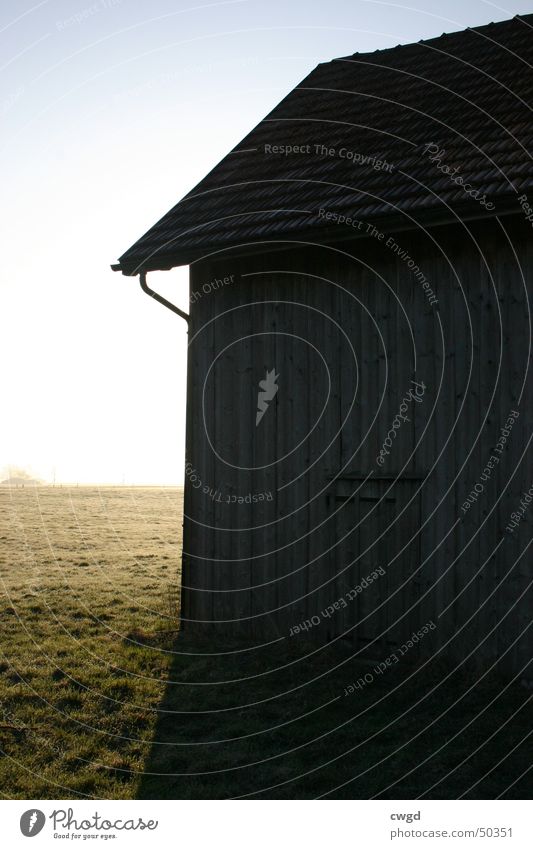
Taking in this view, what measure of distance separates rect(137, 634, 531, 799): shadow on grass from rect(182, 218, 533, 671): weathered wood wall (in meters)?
0.68

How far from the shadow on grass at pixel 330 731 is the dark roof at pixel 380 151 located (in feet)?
14.0

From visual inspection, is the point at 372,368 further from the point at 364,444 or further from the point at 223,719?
the point at 223,719

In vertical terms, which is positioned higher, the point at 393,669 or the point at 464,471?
the point at 464,471

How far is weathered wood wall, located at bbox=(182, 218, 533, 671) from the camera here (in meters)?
7.86

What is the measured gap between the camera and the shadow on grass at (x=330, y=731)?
18.3ft

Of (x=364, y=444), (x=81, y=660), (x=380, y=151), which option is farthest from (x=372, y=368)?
(x=81, y=660)

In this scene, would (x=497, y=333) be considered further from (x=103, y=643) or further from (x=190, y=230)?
(x=103, y=643)

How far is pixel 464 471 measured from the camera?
8.07 m

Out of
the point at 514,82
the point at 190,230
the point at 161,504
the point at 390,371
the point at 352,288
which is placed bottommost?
the point at 161,504

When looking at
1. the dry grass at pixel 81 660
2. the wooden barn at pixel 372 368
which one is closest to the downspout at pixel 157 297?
the wooden barn at pixel 372 368

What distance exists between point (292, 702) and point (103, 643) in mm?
2740

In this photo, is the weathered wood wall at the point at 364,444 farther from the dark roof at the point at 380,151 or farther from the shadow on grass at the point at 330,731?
the shadow on grass at the point at 330,731

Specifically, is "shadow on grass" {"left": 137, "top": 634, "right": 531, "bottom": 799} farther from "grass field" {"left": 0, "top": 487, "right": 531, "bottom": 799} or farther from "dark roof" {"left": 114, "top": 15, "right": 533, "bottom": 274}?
"dark roof" {"left": 114, "top": 15, "right": 533, "bottom": 274}

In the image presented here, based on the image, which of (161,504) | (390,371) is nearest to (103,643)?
(390,371)
